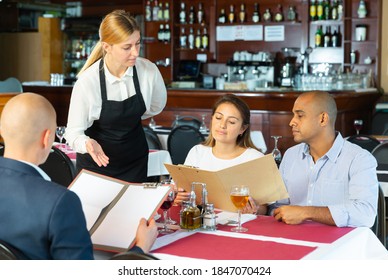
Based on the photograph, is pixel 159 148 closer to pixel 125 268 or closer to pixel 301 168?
pixel 301 168

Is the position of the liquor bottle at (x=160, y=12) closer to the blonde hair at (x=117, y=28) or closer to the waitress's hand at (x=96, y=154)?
the blonde hair at (x=117, y=28)

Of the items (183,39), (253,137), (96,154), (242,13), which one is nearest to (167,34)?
(183,39)

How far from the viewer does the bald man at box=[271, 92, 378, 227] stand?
2.96 metres

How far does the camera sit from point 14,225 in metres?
1.91

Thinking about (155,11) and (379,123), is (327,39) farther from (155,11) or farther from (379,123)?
(155,11)

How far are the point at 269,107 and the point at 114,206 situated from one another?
6.19 meters

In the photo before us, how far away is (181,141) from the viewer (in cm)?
675

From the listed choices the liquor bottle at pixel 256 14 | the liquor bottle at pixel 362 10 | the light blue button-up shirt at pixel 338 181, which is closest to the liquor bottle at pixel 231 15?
the liquor bottle at pixel 256 14

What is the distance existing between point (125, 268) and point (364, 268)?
2.55 feet

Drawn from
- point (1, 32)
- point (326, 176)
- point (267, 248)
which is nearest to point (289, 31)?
point (1, 32)

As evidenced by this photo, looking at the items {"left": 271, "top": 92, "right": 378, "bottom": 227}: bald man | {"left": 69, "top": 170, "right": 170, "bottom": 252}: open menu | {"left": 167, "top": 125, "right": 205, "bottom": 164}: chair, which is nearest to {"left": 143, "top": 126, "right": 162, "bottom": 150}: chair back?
{"left": 167, "top": 125, "right": 205, "bottom": 164}: chair

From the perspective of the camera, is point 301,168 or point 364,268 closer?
point 364,268

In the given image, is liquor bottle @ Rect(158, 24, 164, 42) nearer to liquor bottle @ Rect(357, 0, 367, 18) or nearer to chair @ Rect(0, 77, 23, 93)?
chair @ Rect(0, 77, 23, 93)

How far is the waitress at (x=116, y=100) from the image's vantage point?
3516 mm
